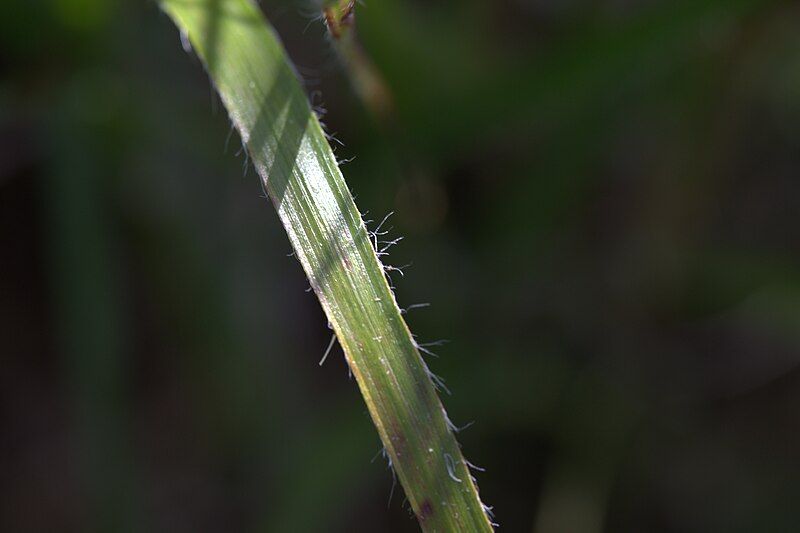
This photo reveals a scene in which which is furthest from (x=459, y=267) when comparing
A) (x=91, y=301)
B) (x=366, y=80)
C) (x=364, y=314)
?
(x=364, y=314)

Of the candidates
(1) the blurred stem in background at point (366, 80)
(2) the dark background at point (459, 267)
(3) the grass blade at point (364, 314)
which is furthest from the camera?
(2) the dark background at point (459, 267)

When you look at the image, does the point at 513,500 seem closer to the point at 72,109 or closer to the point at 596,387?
the point at 596,387

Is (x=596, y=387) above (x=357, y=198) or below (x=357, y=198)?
below

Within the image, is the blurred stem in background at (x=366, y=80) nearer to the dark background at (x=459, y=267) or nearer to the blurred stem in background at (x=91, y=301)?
the dark background at (x=459, y=267)

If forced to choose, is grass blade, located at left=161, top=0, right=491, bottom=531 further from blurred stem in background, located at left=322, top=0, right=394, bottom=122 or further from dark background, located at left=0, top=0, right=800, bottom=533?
dark background, located at left=0, top=0, right=800, bottom=533

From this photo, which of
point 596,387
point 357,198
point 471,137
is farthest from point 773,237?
point 357,198

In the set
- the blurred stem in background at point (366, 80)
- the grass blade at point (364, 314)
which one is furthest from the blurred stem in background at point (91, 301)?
the grass blade at point (364, 314)

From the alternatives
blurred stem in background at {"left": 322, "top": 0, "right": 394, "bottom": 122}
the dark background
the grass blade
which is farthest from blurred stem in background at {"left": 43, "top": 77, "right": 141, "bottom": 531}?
the grass blade
